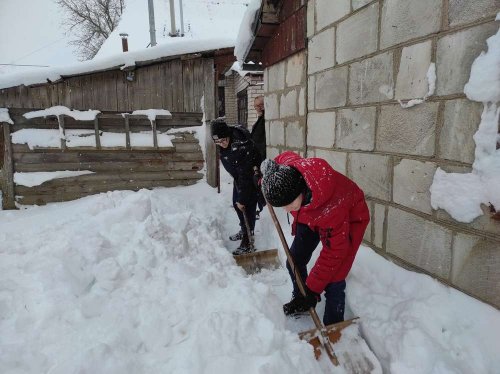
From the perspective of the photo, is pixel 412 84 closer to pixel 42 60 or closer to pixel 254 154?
pixel 254 154

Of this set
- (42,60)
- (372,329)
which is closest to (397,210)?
(372,329)

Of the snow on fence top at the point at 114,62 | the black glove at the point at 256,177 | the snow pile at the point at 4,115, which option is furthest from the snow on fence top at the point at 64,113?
the black glove at the point at 256,177

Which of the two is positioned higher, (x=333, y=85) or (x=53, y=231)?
(x=333, y=85)

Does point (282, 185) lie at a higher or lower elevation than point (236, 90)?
lower

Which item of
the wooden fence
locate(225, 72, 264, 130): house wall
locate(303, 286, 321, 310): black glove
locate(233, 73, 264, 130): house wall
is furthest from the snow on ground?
locate(225, 72, 264, 130): house wall

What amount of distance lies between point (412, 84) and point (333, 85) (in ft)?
3.52

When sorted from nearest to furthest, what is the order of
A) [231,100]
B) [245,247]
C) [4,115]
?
[245,247] < [4,115] < [231,100]

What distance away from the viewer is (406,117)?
7.62ft

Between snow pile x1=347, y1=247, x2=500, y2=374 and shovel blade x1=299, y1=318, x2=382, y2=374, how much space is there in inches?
3.3

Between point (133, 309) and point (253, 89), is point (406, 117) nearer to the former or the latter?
point (133, 309)

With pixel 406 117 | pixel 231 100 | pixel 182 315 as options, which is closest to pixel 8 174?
pixel 182 315

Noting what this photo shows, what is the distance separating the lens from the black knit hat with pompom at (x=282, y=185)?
1.94 metres

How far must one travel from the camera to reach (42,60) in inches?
1172

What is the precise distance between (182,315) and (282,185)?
3.67 ft
